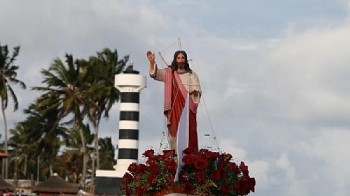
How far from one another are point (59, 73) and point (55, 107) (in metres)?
3.01

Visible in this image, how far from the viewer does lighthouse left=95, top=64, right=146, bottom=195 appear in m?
50.9

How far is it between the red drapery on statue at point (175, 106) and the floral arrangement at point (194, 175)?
2.19ft

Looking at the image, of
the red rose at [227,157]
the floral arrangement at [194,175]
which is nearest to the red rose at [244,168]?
the floral arrangement at [194,175]

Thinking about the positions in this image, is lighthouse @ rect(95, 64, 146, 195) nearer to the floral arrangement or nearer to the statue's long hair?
the statue's long hair

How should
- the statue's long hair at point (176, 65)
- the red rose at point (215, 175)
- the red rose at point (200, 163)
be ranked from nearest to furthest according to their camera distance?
the red rose at point (200, 163), the red rose at point (215, 175), the statue's long hair at point (176, 65)

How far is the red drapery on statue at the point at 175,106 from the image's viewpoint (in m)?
16.4

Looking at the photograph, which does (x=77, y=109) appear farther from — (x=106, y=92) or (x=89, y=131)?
(x=89, y=131)

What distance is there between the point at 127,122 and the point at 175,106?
34.8 meters

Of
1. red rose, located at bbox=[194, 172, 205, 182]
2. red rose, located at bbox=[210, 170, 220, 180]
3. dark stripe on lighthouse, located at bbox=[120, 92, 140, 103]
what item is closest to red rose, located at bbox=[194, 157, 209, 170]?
red rose, located at bbox=[194, 172, 205, 182]

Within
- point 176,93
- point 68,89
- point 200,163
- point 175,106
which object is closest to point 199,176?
point 200,163

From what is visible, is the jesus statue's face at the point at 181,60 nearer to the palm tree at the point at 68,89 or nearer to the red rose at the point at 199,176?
the red rose at the point at 199,176

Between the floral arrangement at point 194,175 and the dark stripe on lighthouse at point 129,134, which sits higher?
the dark stripe on lighthouse at point 129,134

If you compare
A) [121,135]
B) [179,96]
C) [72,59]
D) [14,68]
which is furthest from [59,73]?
[179,96]

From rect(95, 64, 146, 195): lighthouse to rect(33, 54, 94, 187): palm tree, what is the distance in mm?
24991
